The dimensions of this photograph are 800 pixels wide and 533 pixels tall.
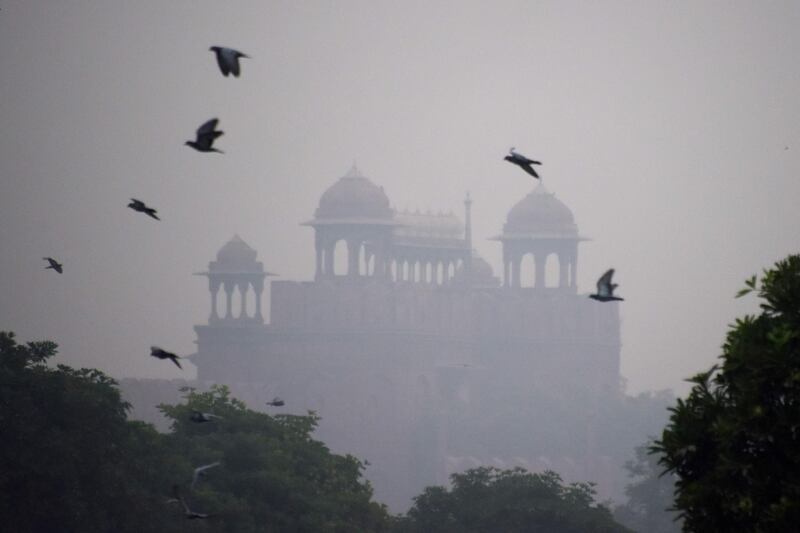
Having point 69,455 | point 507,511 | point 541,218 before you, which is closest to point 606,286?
point 69,455

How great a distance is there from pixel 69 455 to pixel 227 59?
2001 centimetres

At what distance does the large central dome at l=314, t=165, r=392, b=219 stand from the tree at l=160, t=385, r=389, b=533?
42.6 meters

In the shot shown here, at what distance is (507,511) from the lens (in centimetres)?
4088

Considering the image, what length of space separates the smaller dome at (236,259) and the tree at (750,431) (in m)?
70.3

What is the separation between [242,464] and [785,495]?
25275mm

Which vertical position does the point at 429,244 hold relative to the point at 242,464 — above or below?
above

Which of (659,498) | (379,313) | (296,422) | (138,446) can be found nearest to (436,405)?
(379,313)

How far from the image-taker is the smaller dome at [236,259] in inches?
3354

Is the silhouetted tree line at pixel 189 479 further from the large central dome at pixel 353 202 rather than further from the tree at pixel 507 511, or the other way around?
the large central dome at pixel 353 202

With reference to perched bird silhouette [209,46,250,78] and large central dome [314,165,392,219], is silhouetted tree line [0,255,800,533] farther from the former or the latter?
large central dome [314,165,392,219]

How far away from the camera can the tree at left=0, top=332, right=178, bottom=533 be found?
32906 mm

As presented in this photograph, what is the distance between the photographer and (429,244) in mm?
91875

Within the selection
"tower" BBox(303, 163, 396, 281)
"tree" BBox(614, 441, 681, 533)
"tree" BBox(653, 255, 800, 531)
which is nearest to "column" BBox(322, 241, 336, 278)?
"tower" BBox(303, 163, 396, 281)

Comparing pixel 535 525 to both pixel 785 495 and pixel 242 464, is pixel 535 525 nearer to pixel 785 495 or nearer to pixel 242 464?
pixel 242 464
